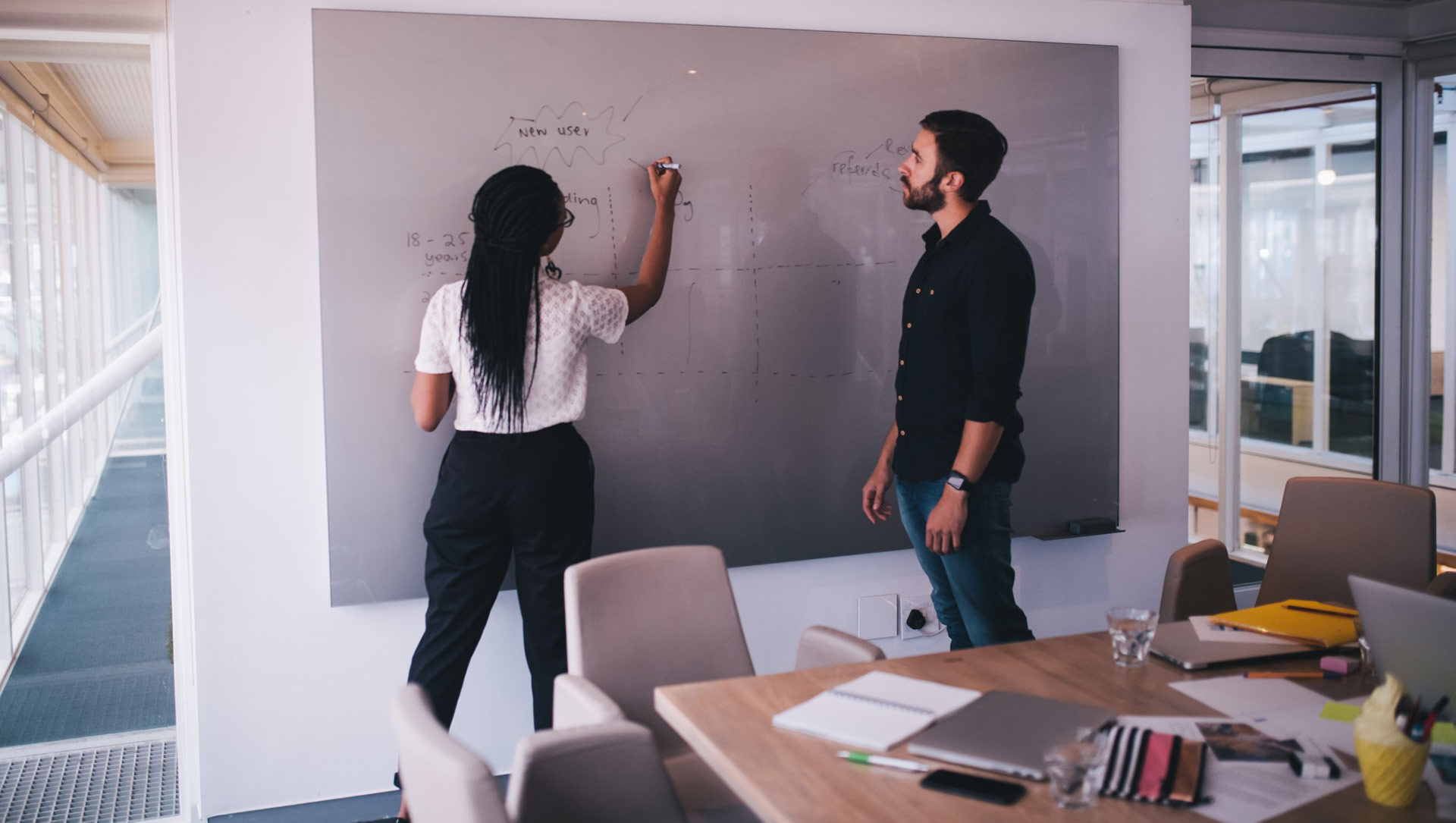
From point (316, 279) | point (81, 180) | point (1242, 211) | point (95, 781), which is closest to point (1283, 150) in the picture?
point (1242, 211)

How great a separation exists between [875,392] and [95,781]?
2.61m

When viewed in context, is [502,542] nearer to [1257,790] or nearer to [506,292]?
[506,292]

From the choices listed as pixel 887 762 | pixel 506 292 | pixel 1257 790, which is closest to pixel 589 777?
pixel 887 762

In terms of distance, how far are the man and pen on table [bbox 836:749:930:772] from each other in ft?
4.21


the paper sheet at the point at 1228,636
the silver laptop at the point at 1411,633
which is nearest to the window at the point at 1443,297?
the paper sheet at the point at 1228,636

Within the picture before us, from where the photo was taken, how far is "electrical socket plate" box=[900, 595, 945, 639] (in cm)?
369

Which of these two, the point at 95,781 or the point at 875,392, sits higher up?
the point at 875,392

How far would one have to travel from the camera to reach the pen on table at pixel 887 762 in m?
1.55

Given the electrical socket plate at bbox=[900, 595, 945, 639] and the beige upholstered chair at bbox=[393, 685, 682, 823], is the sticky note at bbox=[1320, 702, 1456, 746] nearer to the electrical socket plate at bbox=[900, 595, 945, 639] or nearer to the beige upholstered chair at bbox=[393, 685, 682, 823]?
the beige upholstered chair at bbox=[393, 685, 682, 823]

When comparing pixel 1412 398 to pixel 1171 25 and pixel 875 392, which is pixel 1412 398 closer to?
pixel 1171 25

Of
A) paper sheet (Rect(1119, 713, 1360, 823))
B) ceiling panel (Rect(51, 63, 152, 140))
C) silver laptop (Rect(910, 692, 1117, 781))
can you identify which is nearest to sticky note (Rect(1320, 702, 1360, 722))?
paper sheet (Rect(1119, 713, 1360, 823))

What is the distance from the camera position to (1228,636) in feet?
6.93

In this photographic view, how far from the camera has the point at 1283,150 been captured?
4551mm

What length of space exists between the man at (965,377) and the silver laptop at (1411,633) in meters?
1.16
